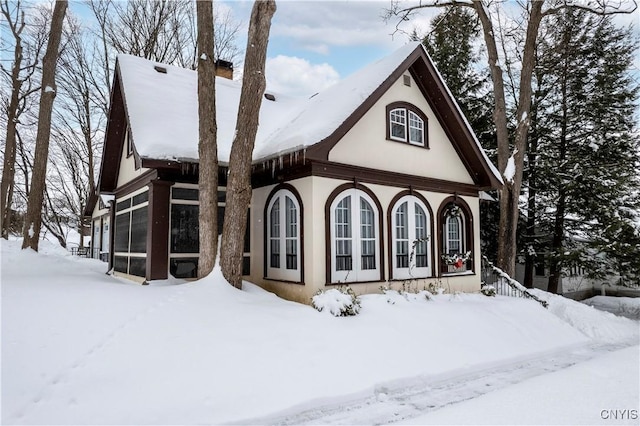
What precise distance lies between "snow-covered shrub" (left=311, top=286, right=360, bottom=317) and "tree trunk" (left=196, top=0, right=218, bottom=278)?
2010 mm

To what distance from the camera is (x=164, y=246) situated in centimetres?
870

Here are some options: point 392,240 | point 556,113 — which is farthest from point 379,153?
point 556,113

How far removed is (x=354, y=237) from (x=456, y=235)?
400cm

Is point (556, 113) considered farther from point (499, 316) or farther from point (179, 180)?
point (179, 180)

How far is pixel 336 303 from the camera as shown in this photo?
699 centimetres

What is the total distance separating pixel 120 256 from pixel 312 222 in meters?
6.23

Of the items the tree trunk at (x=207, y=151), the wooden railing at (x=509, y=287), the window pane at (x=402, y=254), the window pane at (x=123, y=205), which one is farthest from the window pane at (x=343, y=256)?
the window pane at (x=123, y=205)

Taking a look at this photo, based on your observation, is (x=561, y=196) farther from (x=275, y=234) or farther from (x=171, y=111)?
(x=171, y=111)

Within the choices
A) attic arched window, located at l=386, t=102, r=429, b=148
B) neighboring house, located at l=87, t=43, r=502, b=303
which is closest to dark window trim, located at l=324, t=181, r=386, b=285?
neighboring house, located at l=87, t=43, r=502, b=303

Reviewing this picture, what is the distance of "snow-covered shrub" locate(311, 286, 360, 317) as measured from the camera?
22.8 feet

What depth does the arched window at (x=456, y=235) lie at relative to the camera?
1063 cm

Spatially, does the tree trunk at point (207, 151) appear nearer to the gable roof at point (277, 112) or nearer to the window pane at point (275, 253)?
the gable roof at point (277, 112)

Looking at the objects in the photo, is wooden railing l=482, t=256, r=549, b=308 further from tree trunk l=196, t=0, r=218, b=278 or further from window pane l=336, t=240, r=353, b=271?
tree trunk l=196, t=0, r=218, b=278

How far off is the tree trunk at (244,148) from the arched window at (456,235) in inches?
213
